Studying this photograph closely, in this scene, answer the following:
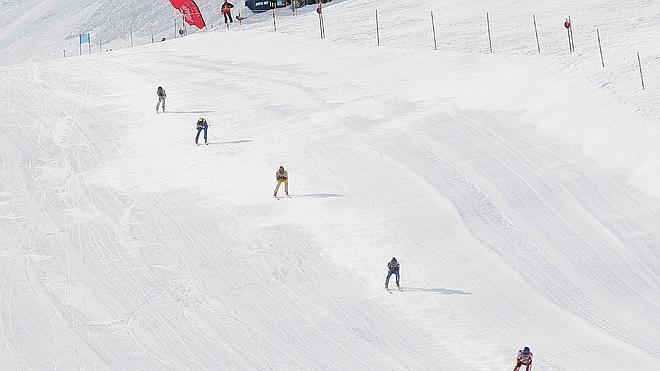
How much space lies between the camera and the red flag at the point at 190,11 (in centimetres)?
5919

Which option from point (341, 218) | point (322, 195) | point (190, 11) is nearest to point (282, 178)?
point (322, 195)

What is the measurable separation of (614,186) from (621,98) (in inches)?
252

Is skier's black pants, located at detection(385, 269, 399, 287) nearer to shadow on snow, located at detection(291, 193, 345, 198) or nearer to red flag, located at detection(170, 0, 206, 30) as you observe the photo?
shadow on snow, located at detection(291, 193, 345, 198)

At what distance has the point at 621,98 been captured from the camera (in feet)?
120

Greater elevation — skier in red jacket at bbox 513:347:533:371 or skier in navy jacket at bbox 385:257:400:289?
→ skier in navy jacket at bbox 385:257:400:289

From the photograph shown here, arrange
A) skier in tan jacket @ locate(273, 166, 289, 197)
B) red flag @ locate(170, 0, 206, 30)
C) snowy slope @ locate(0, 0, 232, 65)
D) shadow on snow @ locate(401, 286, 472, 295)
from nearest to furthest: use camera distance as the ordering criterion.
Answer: shadow on snow @ locate(401, 286, 472, 295) → skier in tan jacket @ locate(273, 166, 289, 197) → red flag @ locate(170, 0, 206, 30) → snowy slope @ locate(0, 0, 232, 65)

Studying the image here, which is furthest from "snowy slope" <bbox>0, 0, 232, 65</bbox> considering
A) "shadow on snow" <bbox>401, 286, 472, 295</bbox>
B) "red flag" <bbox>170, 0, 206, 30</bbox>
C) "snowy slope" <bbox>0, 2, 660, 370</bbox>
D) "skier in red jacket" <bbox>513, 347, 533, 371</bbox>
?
"skier in red jacket" <bbox>513, 347, 533, 371</bbox>

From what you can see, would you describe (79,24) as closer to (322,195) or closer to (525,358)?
(322,195)

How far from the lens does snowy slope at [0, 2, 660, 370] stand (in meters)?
24.0

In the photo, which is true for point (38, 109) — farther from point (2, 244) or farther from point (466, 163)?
point (466, 163)

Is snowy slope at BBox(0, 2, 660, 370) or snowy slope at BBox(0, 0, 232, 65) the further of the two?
snowy slope at BBox(0, 0, 232, 65)

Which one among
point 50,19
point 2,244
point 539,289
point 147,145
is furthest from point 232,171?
point 50,19

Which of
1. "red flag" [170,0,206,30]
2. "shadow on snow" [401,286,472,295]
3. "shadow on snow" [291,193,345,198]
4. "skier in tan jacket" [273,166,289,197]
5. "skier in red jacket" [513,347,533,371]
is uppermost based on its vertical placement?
"red flag" [170,0,206,30]

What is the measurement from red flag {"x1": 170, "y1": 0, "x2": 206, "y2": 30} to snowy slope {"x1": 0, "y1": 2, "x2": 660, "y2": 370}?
1289 cm
